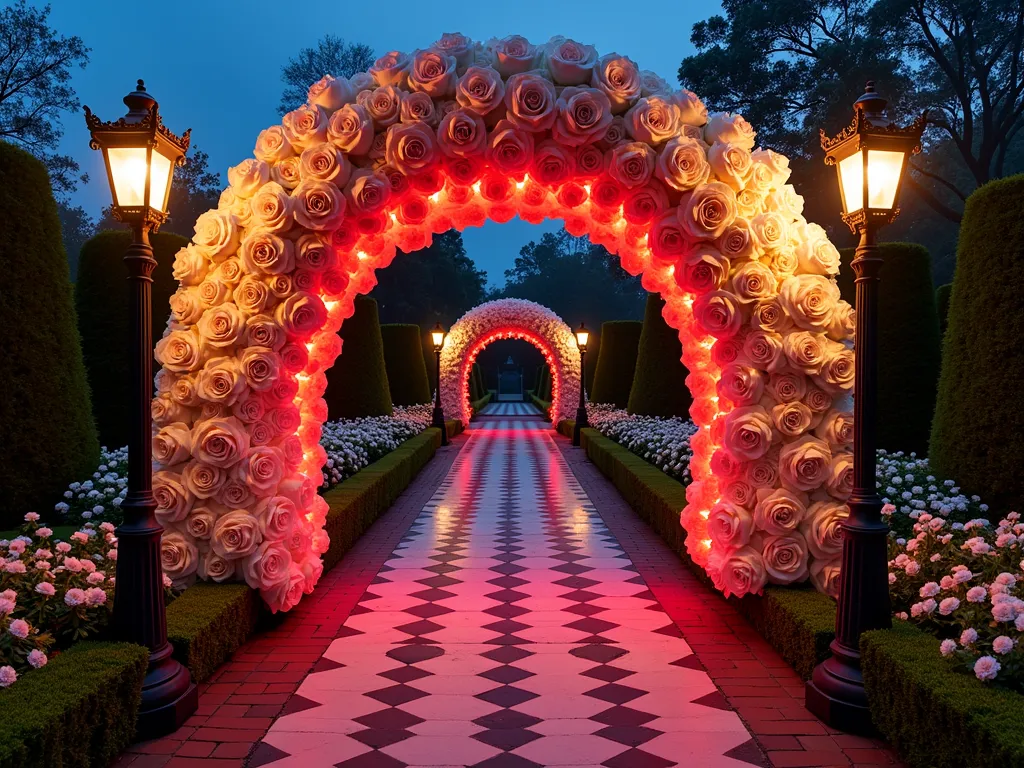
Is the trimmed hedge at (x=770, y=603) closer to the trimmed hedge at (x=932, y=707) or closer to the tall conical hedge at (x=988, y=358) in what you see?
the trimmed hedge at (x=932, y=707)

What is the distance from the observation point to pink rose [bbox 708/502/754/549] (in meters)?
4.59

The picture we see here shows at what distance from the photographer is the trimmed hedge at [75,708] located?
2453 millimetres

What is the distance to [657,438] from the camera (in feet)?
37.1

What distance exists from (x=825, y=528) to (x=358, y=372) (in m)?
12.2

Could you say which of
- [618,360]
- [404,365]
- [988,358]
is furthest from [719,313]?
[404,365]

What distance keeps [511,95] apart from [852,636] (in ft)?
10.6

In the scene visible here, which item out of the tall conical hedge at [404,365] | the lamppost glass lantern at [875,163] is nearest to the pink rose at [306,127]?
the lamppost glass lantern at [875,163]

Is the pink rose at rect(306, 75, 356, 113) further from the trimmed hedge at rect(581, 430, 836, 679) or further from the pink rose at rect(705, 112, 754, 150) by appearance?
the trimmed hedge at rect(581, 430, 836, 679)

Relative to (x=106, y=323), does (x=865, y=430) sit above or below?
below

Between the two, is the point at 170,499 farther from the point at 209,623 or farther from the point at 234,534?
the point at 209,623

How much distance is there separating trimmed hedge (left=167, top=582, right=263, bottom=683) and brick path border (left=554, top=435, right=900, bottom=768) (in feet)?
8.48

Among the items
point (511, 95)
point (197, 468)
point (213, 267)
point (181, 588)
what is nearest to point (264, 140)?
point (213, 267)

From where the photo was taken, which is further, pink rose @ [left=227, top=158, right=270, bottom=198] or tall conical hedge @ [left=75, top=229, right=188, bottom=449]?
tall conical hedge @ [left=75, top=229, right=188, bottom=449]

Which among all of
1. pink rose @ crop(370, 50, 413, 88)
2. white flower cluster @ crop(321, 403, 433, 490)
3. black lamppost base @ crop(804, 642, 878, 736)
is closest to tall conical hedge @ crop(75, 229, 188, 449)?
white flower cluster @ crop(321, 403, 433, 490)
